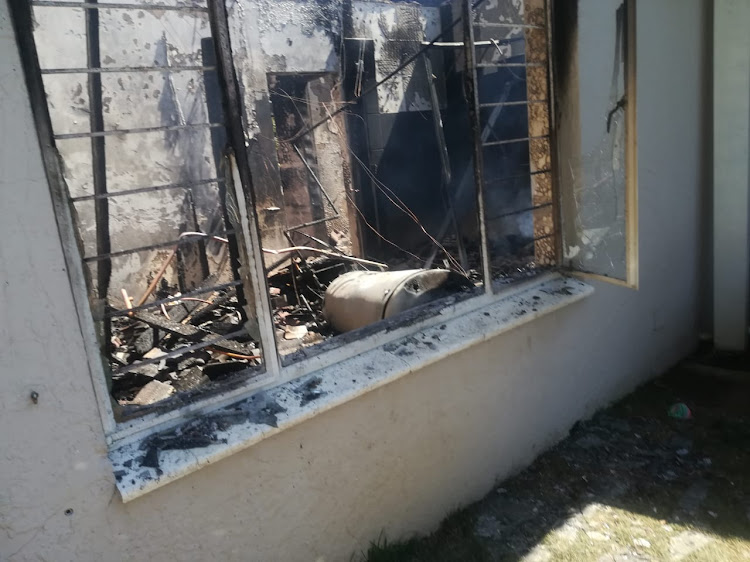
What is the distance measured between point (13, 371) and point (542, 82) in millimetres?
2887

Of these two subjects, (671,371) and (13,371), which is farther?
(671,371)

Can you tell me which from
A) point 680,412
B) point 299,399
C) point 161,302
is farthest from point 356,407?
point 680,412

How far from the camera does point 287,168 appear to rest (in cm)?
768

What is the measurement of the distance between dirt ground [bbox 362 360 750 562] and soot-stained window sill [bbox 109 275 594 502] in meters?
0.82

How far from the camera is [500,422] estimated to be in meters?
3.11

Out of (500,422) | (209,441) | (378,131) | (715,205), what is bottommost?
(500,422)

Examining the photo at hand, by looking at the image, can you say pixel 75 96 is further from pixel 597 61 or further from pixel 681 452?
pixel 681 452

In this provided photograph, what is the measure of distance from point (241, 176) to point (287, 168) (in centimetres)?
576

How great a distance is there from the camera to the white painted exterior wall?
1660 mm

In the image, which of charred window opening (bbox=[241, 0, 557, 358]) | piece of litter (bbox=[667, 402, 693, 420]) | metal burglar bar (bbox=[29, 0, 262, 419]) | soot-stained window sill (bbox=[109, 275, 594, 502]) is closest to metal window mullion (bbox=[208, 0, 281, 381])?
soot-stained window sill (bbox=[109, 275, 594, 502])

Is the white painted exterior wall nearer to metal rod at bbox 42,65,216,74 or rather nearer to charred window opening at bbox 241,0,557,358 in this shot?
metal rod at bbox 42,65,216,74

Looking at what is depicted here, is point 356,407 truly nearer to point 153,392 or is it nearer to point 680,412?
point 153,392

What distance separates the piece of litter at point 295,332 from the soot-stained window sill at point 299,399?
6.42ft

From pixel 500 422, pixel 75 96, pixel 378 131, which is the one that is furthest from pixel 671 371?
pixel 75 96
